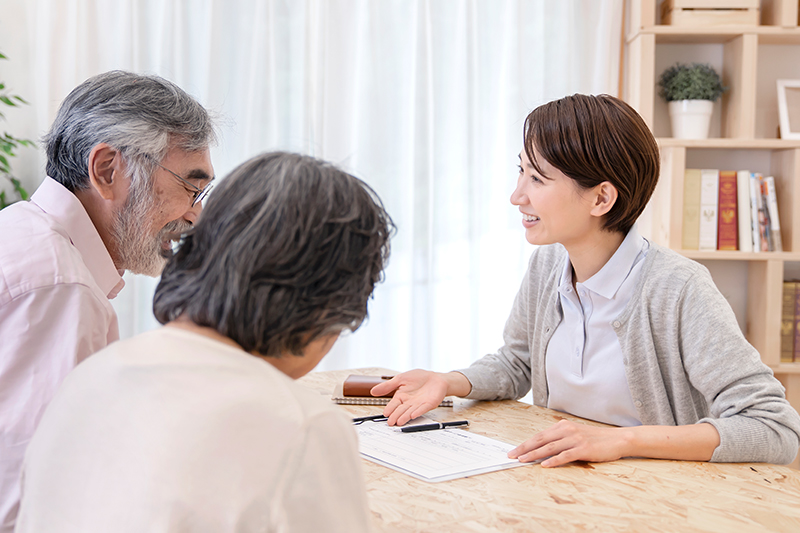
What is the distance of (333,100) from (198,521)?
2.74 metres

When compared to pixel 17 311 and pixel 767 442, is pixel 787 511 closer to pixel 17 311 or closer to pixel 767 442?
pixel 767 442

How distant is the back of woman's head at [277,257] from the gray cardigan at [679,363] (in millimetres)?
876

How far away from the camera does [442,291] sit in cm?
321

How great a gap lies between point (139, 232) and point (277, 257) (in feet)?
2.89

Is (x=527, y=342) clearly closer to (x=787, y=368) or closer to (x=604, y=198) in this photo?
(x=604, y=198)

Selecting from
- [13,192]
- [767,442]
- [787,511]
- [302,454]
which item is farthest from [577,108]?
[13,192]

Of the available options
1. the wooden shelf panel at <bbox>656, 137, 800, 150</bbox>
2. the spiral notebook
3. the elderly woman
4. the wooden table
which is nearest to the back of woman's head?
the elderly woman

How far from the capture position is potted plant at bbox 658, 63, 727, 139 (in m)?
2.85

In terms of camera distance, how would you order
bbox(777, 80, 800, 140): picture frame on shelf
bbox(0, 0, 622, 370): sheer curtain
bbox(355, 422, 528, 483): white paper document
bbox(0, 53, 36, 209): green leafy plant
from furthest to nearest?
bbox(0, 0, 622, 370): sheer curtain < bbox(777, 80, 800, 140): picture frame on shelf < bbox(0, 53, 36, 209): green leafy plant < bbox(355, 422, 528, 483): white paper document

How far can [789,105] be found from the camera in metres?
2.90

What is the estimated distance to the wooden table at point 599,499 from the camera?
911mm

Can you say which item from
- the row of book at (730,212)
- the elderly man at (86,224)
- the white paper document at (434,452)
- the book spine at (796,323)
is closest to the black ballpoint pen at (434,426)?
the white paper document at (434,452)

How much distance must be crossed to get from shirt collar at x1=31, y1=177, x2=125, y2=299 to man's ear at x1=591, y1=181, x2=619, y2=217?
3.58 feet

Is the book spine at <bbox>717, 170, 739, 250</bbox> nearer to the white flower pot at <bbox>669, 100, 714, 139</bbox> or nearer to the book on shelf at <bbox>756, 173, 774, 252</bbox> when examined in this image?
the book on shelf at <bbox>756, 173, 774, 252</bbox>
